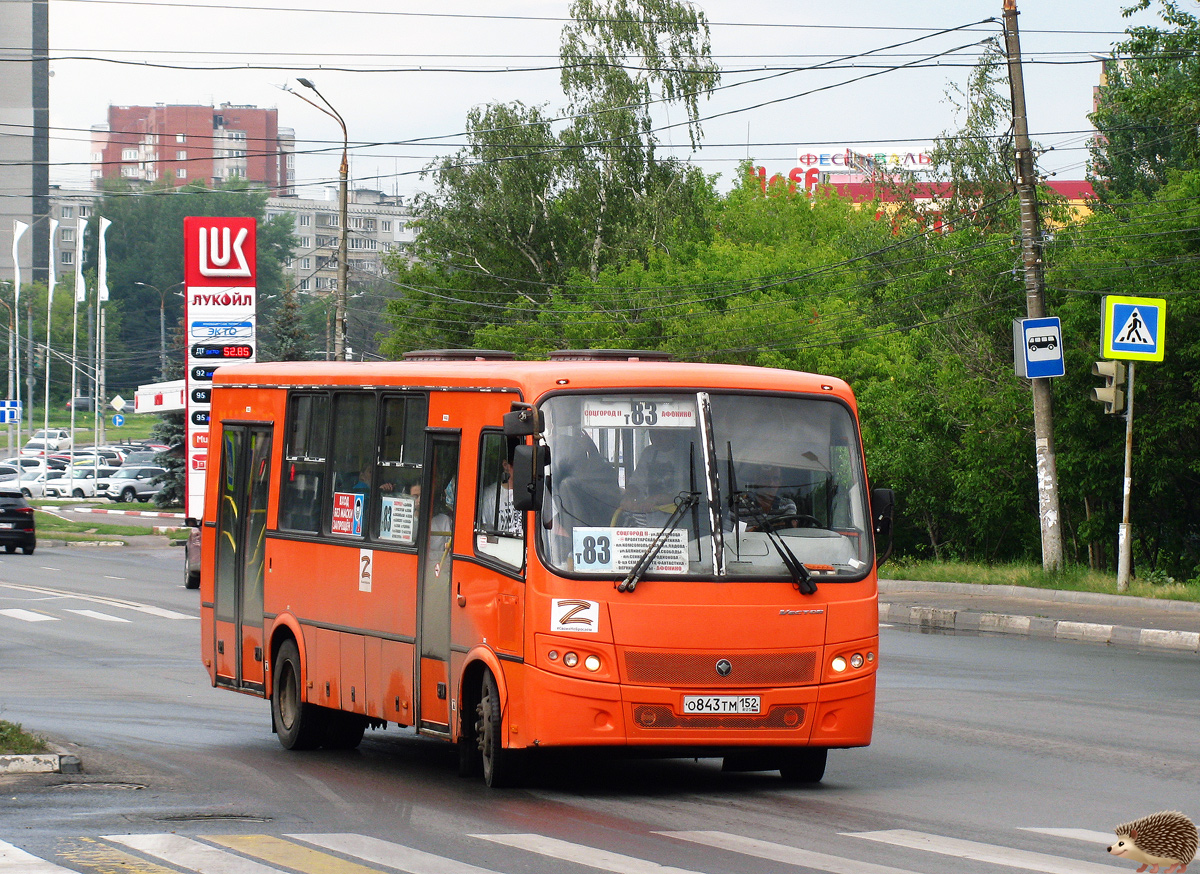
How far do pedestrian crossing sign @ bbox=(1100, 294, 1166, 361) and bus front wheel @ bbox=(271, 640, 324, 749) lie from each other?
13608 millimetres

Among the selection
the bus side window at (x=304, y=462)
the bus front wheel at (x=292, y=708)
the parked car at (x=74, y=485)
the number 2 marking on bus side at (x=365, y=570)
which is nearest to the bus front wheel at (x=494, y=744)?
the number 2 marking on bus side at (x=365, y=570)

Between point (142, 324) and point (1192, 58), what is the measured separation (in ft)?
413

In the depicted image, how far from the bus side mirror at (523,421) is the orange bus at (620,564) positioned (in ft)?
0.05

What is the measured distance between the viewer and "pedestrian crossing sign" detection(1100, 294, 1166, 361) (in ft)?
73.2

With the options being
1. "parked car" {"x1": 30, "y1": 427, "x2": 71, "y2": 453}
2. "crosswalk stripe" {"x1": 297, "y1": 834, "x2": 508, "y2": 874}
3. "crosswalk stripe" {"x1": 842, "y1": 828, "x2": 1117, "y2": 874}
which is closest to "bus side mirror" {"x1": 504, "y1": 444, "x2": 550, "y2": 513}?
"crosswalk stripe" {"x1": 297, "y1": 834, "x2": 508, "y2": 874}

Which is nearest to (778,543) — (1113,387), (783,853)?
(783,853)

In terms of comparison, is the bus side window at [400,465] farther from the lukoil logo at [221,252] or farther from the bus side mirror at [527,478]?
the lukoil logo at [221,252]

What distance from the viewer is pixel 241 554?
1327 centimetres

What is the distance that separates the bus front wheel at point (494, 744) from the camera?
31.8 ft

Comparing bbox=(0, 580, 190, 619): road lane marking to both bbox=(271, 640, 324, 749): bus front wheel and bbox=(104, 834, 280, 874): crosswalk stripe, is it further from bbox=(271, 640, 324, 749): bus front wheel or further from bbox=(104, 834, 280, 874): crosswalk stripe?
bbox=(104, 834, 280, 874): crosswalk stripe

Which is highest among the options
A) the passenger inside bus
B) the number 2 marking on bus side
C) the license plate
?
the passenger inside bus

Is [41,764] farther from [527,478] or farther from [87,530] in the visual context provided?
[87,530]

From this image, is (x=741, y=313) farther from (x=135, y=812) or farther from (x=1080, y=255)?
(x=135, y=812)

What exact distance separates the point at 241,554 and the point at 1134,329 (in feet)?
44.4
